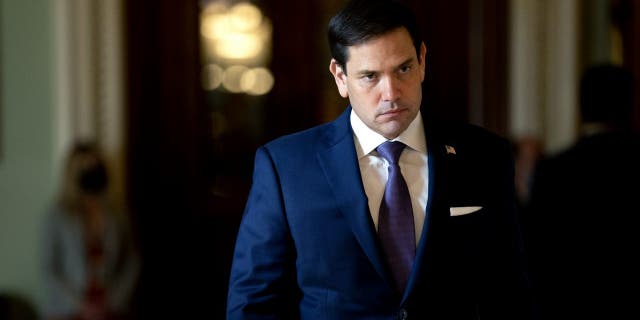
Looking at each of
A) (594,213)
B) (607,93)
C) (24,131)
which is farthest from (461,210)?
(24,131)

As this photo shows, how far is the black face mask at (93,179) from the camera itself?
446 centimetres

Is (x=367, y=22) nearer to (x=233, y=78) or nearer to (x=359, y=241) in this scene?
(x=359, y=241)

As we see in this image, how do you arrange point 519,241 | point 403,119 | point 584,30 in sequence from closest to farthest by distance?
point 403,119
point 519,241
point 584,30

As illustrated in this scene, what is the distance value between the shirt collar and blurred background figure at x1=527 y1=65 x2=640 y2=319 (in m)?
1.03

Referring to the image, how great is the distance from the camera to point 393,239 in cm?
161

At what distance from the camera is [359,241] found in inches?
62.2

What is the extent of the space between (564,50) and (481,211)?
3.45 m

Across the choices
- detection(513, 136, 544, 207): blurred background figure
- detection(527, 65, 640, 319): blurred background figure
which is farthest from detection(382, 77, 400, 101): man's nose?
detection(513, 136, 544, 207): blurred background figure

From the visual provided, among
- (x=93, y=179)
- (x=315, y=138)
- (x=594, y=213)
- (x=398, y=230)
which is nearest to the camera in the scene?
(x=398, y=230)

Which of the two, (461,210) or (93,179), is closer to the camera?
(461,210)

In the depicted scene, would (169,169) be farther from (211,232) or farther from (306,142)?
(306,142)

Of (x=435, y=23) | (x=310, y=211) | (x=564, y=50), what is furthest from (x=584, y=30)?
(x=310, y=211)

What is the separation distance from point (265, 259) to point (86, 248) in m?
3.15

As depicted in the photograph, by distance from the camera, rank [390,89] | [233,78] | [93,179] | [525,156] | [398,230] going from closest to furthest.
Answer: [390,89] → [398,230] → [93,179] → [525,156] → [233,78]
